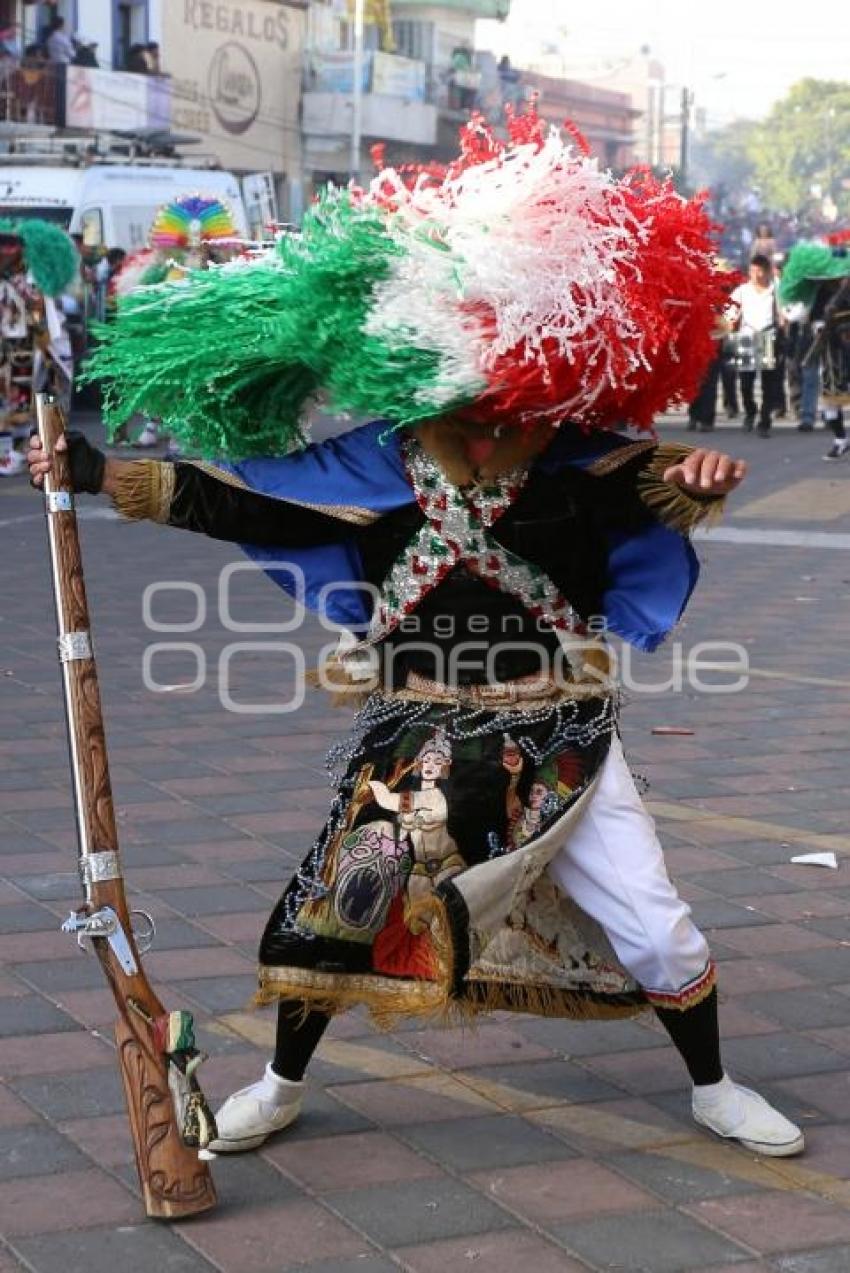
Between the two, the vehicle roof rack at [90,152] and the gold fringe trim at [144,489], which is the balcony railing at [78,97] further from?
the gold fringe trim at [144,489]

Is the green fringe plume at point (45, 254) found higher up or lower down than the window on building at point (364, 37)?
lower down

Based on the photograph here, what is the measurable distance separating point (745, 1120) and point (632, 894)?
46 centimetres

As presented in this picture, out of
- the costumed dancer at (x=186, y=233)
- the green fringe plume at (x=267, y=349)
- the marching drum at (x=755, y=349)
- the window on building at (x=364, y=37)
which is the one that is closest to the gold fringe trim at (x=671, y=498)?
the green fringe plume at (x=267, y=349)

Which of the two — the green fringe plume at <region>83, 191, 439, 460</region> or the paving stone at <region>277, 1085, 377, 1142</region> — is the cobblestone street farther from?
the green fringe plume at <region>83, 191, 439, 460</region>

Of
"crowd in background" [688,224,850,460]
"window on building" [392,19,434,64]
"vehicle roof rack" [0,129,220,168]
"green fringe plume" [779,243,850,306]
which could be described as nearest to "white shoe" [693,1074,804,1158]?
"green fringe plume" [779,243,850,306]

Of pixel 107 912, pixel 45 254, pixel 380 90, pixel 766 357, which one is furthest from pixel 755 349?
pixel 380 90

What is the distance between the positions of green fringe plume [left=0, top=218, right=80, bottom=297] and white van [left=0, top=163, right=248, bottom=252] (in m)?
4.42

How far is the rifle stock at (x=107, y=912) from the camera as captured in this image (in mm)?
3525

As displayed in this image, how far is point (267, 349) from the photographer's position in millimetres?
3846

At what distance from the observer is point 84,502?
48.0ft

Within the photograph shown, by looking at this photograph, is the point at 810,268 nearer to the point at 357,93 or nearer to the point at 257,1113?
the point at 257,1113

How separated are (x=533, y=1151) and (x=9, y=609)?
6581 millimetres

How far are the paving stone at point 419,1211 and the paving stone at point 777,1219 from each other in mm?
350

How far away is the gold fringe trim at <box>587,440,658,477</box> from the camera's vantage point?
387cm
